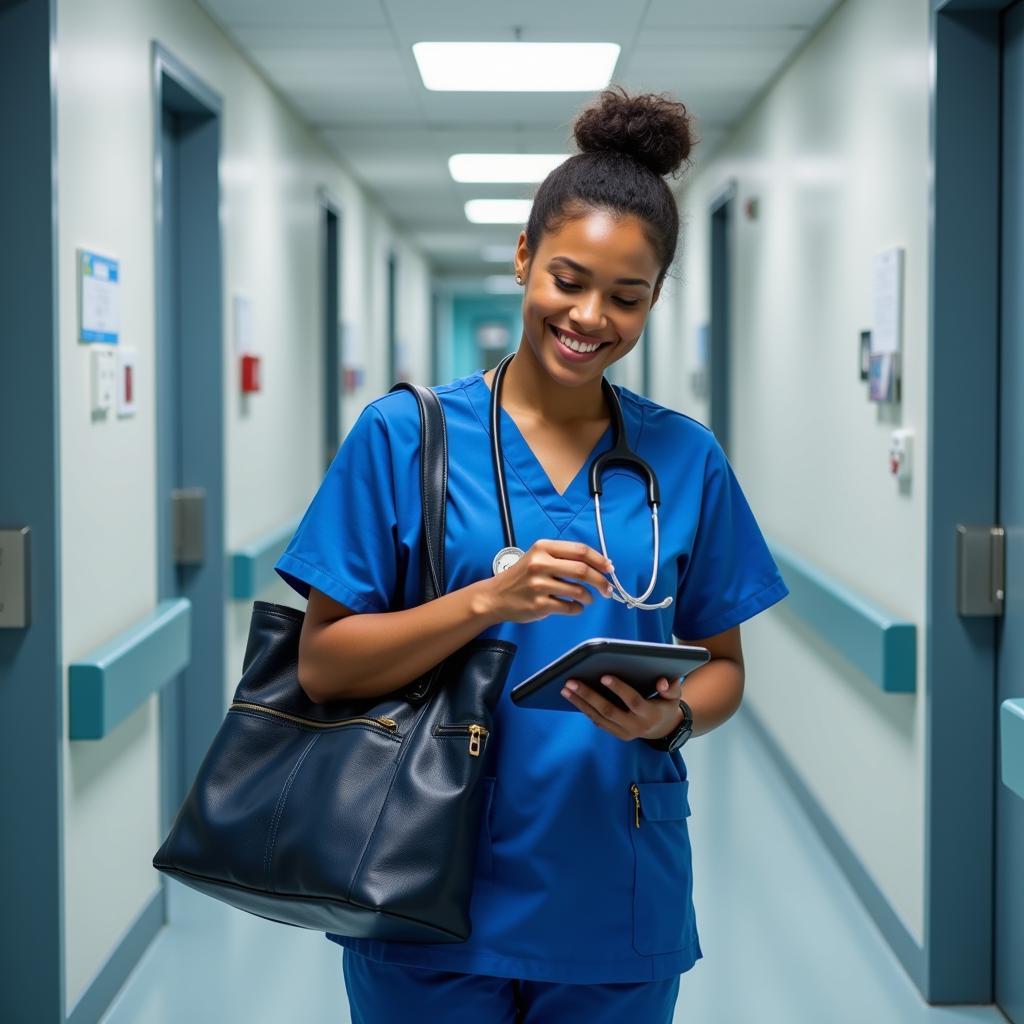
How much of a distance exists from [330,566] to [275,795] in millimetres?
210

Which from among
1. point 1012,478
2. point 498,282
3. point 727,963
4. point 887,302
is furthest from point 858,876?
point 498,282

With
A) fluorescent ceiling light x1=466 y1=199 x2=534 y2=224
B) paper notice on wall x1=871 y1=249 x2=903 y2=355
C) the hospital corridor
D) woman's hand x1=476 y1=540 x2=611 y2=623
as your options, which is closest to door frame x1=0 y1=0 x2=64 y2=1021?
the hospital corridor

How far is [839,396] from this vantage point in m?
3.55

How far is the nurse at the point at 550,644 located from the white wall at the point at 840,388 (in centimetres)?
135

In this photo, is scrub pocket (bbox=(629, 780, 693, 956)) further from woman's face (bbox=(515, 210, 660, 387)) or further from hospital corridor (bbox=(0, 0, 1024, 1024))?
woman's face (bbox=(515, 210, 660, 387))

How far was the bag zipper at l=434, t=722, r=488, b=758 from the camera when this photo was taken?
115 centimetres

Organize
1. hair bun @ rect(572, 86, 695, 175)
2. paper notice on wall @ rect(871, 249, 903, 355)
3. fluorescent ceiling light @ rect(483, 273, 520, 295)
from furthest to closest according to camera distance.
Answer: fluorescent ceiling light @ rect(483, 273, 520, 295) < paper notice on wall @ rect(871, 249, 903, 355) < hair bun @ rect(572, 86, 695, 175)

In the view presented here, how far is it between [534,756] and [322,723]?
196 millimetres

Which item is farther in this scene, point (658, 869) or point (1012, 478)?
point (1012, 478)

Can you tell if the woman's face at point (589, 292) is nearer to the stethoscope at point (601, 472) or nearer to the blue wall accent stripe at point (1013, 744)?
the stethoscope at point (601, 472)

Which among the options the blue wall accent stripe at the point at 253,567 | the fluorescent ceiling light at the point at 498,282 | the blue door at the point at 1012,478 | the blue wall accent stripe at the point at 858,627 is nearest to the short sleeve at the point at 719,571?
the blue door at the point at 1012,478

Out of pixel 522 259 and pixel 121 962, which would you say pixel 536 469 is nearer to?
pixel 522 259

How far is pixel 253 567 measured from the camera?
3.86m

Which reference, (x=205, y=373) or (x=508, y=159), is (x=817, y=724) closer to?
(x=205, y=373)
